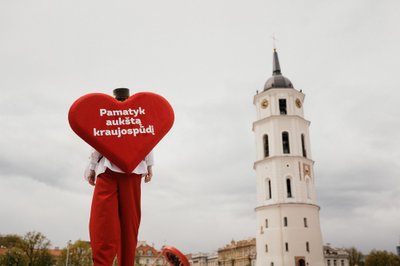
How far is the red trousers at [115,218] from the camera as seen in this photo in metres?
3.83

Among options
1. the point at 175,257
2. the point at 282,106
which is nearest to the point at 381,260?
the point at 282,106

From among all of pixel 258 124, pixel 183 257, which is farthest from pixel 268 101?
pixel 183 257

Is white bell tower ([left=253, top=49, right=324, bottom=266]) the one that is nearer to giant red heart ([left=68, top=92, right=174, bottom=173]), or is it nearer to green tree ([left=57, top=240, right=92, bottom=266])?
green tree ([left=57, top=240, right=92, bottom=266])

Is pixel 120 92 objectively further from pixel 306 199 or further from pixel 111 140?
pixel 306 199

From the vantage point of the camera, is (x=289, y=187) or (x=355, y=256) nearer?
(x=289, y=187)

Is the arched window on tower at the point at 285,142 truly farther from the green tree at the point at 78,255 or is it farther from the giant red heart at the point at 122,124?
the giant red heart at the point at 122,124

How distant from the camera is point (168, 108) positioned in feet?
14.6

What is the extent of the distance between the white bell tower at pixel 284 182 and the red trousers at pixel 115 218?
34339 millimetres

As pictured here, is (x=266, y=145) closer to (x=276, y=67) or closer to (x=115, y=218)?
(x=276, y=67)

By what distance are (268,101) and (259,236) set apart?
13.6m

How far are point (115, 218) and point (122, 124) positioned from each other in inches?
36.6

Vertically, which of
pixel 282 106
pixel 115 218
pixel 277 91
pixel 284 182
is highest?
pixel 277 91

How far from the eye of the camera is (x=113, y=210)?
3939 millimetres

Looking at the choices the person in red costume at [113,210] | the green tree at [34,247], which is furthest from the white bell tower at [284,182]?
the person in red costume at [113,210]
